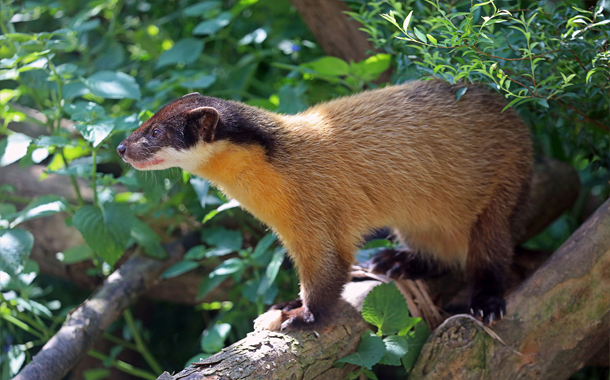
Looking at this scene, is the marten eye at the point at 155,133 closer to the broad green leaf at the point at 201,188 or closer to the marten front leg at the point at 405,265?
the broad green leaf at the point at 201,188

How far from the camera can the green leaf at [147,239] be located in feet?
12.0

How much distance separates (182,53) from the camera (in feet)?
14.2

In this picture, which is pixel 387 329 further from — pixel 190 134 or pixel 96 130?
pixel 96 130

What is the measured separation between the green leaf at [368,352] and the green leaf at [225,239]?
48.4 inches

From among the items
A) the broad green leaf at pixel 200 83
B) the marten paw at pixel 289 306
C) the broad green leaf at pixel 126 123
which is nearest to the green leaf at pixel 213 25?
the broad green leaf at pixel 200 83

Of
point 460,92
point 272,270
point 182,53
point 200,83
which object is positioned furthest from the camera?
point 182,53

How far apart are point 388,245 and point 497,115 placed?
104 centimetres

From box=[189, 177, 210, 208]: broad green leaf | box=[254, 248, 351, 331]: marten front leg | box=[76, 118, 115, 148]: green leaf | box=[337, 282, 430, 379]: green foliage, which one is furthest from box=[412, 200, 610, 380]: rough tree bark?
box=[76, 118, 115, 148]: green leaf

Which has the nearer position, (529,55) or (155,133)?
(529,55)

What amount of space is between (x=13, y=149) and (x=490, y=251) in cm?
304

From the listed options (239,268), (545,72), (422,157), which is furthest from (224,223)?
(545,72)

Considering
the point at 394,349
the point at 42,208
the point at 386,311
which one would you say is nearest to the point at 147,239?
the point at 42,208

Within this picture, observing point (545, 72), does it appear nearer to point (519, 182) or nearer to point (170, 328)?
point (519, 182)

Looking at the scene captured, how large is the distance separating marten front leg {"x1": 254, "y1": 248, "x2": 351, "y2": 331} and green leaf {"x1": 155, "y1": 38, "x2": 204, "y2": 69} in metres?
2.20
